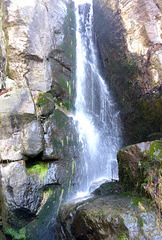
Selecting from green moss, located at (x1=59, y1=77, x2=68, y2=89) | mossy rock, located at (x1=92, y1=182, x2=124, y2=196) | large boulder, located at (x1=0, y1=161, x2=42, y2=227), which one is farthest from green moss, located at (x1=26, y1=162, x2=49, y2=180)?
green moss, located at (x1=59, y1=77, x2=68, y2=89)

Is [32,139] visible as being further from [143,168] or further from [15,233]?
[143,168]

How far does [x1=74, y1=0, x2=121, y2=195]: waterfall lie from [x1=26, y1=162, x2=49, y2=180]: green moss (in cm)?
221

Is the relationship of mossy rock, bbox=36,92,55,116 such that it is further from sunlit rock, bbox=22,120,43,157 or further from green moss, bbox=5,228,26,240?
green moss, bbox=5,228,26,240

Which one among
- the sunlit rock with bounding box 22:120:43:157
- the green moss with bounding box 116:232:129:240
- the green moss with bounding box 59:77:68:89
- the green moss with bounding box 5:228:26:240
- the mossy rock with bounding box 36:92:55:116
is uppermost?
the green moss with bounding box 59:77:68:89

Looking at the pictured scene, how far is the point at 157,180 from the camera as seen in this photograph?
3.18 meters

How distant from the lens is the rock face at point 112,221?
2584 millimetres

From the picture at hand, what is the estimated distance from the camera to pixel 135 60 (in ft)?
23.1

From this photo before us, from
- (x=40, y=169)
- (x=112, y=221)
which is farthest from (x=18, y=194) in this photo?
Result: (x=112, y=221)

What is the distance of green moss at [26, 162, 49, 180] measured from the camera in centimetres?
462

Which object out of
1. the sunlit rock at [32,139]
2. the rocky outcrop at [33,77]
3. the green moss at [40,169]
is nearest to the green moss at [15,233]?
the green moss at [40,169]

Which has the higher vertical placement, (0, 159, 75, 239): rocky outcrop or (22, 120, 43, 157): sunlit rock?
(22, 120, 43, 157): sunlit rock

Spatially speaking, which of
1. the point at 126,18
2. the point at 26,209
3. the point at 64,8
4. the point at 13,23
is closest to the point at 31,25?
the point at 13,23

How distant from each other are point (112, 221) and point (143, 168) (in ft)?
4.27

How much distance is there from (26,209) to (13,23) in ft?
20.1
